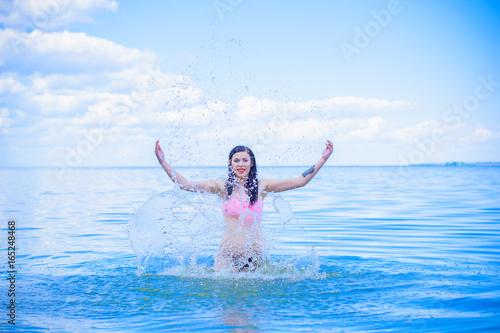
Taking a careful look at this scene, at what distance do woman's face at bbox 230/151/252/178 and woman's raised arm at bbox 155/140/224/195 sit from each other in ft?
1.21

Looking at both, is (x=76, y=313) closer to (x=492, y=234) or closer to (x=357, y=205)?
(x=492, y=234)

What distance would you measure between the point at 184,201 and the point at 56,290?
233 centimetres

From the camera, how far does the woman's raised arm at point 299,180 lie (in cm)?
756

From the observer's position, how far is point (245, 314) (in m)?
5.63

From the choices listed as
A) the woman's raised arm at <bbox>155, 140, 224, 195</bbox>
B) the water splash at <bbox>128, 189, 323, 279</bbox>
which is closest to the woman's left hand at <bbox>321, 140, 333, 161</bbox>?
the water splash at <bbox>128, 189, 323, 279</bbox>

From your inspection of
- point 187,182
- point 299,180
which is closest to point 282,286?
point 299,180

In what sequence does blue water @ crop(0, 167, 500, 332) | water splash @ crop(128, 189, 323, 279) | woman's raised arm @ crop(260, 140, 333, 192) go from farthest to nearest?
water splash @ crop(128, 189, 323, 279)
woman's raised arm @ crop(260, 140, 333, 192)
blue water @ crop(0, 167, 500, 332)

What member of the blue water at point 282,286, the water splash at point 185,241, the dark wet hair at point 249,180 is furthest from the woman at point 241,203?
the blue water at point 282,286

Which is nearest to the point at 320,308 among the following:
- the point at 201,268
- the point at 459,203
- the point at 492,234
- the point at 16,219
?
the point at 201,268

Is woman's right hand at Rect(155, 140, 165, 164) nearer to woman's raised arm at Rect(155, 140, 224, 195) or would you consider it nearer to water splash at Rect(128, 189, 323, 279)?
woman's raised arm at Rect(155, 140, 224, 195)

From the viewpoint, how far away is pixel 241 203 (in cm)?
779

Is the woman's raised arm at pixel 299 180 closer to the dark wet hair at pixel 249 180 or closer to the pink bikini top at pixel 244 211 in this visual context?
the dark wet hair at pixel 249 180

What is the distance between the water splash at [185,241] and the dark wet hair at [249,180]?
364 mm

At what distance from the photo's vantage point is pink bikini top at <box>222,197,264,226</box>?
7.75m
